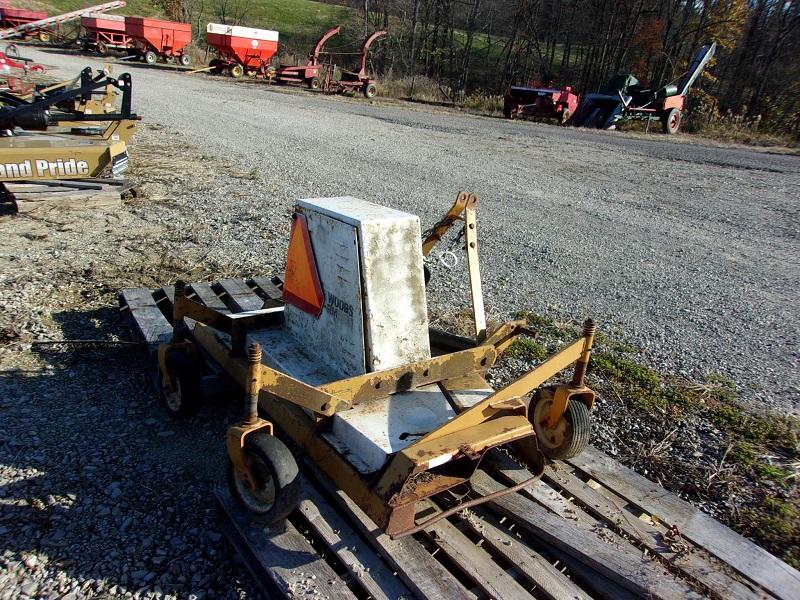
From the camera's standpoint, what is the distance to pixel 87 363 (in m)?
4.19

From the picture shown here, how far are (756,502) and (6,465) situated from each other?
4.00 metres

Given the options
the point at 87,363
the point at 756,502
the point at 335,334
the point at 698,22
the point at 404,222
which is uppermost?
the point at 698,22

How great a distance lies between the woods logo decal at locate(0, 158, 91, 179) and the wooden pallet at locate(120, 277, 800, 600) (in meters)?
5.90

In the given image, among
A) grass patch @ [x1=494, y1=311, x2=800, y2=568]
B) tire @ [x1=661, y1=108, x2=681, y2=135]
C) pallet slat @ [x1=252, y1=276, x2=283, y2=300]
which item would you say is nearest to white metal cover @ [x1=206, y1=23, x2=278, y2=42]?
tire @ [x1=661, y1=108, x2=681, y2=135]

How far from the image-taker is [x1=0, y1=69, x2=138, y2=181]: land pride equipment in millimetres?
6926

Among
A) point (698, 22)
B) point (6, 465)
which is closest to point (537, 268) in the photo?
point (6, 465)

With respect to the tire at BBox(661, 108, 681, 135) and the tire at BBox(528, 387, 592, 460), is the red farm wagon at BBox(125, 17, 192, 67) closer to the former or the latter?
the tire at BBox(661, 108, 681, 135)

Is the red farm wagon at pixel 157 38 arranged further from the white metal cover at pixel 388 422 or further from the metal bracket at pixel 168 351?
the white metal cover at pixel 388 422

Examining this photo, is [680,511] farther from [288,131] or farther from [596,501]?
[288,131]

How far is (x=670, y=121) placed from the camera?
18688 millimetres

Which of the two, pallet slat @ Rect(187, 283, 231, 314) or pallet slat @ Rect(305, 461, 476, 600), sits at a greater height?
pallet slat @ Rect(305, 461, 476, 600)

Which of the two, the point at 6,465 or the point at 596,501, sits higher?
the point at 596,501

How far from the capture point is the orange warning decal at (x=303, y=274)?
3.29 meters

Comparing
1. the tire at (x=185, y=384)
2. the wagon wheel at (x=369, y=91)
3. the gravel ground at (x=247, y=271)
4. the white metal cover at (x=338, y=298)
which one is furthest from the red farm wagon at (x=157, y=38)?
the white metal cover at (x=338, y=298)
